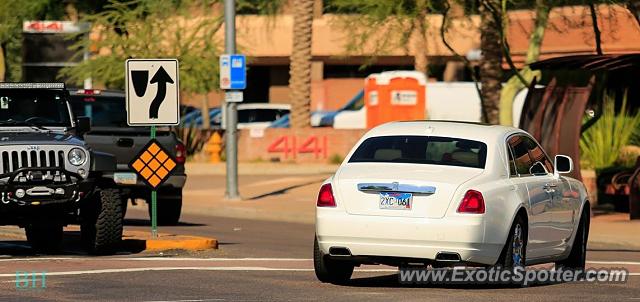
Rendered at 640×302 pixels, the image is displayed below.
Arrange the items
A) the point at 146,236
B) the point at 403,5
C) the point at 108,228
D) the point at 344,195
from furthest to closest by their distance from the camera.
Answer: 1. the point at 403,5
2. the point at 146,236
3. the point at 108,228
4. the point at 344,195

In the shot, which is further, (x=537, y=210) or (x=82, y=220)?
(x=82, y=220)

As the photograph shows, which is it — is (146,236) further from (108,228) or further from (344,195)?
(344,195)

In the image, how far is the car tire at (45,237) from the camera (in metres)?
19.0

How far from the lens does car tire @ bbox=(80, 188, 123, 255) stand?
17672 millimetres

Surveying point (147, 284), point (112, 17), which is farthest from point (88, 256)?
point (112, 17)

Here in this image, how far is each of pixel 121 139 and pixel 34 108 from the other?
14.4 feet

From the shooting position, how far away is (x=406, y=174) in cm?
1428

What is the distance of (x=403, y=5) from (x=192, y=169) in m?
12.9

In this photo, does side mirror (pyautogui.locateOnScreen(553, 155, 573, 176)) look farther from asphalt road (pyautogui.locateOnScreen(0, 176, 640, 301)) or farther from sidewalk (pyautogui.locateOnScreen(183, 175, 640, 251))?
sidewalk (pyautogui.locateOnScreen(183, 175, 640, 251))

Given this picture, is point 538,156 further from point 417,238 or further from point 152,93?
point 152,93

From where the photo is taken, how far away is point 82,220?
18.0 meters

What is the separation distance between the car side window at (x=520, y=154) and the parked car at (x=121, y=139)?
8.60 m

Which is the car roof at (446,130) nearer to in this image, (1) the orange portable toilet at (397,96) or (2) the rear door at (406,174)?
(2) the rear door at (406,174)

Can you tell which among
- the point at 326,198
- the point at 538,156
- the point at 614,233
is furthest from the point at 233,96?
the point at 326,198
